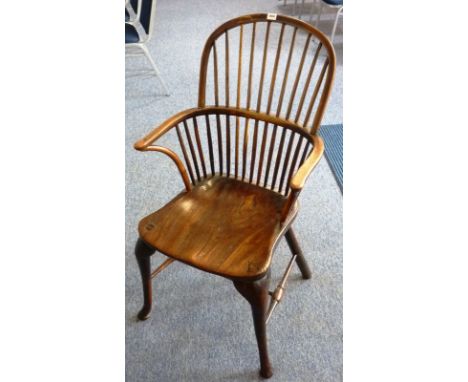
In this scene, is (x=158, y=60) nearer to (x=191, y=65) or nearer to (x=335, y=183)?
(x=191, y=65)

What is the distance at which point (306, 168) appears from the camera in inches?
40.2

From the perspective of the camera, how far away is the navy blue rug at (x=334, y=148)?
2.13 m

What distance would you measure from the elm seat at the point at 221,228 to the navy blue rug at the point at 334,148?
933 millimetres

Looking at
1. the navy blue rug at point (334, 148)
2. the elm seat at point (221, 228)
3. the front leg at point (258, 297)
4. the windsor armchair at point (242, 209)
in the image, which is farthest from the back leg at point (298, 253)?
the navy blue rug at point (334, 148)

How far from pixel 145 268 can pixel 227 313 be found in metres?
0.42

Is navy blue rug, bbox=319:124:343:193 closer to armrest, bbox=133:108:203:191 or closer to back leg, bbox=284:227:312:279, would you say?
back leg, bbox=284:227:312:279

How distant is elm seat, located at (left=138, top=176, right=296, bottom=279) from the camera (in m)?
1.08

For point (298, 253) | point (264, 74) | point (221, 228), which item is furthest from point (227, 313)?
point (264, 74)

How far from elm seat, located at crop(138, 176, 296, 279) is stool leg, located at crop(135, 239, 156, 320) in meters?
0.07

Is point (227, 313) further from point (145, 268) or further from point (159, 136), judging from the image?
point (159, 136)

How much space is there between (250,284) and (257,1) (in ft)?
13.0

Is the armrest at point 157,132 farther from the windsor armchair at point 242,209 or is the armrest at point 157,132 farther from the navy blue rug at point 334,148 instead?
the navy blue rug at point 334,148

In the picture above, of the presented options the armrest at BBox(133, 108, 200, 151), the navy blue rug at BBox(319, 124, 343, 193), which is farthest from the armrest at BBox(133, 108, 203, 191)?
the navy blue rug at BBox(319, 124, 343, 193)
